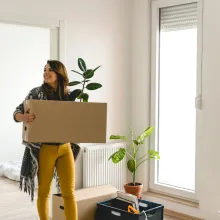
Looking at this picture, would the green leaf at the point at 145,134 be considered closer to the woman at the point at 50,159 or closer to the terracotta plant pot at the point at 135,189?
the terracotta plant pot at the point at 135,189

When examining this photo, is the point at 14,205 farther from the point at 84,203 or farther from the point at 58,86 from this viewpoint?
the point at 58,86

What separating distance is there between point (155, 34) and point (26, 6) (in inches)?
57.9

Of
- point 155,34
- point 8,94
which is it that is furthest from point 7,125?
point 155,34

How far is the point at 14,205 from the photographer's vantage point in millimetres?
4656

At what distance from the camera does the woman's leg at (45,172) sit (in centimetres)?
329

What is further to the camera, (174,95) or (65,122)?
(174,95)

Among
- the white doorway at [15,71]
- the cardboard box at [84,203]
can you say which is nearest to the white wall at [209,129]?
the cardboard box at [84,203]

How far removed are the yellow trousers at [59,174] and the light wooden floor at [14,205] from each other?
583 mm

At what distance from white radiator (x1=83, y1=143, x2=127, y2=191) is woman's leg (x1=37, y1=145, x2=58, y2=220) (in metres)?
1.02

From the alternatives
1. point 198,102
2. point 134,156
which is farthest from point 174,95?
point 134,156

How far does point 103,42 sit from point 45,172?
71.2 inches

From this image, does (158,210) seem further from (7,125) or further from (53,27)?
(7,125)

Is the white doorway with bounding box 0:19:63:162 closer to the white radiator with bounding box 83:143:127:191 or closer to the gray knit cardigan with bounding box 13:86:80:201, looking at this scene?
the white radiator with bounding box 83:143:127:191

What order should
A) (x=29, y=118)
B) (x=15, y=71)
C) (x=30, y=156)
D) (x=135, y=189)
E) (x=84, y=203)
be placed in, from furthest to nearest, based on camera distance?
Answer: (x=15, y=71), (x=135, y=189), (x=84, y=203), (x=30, y=156), (x=29, y=118)
